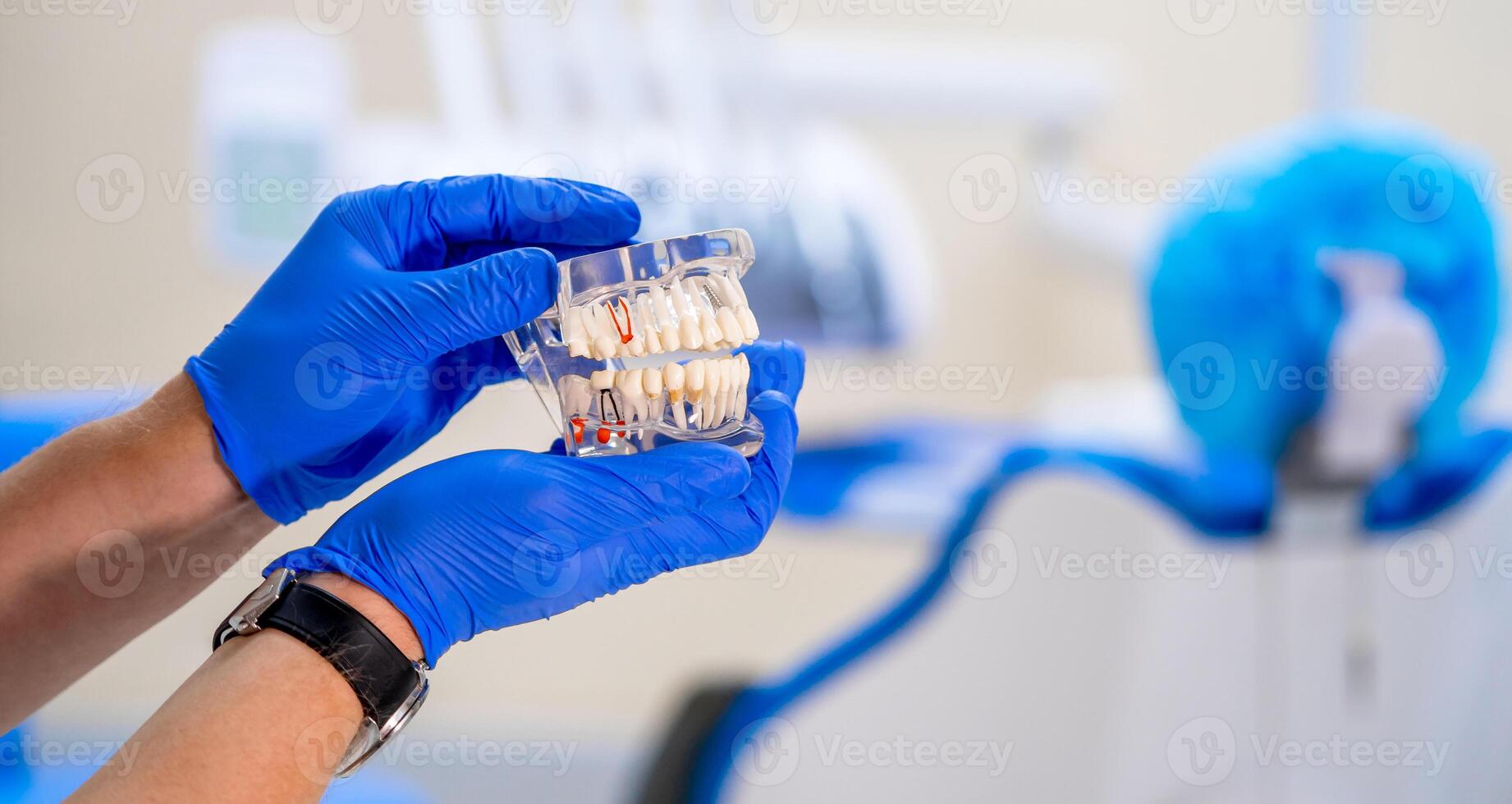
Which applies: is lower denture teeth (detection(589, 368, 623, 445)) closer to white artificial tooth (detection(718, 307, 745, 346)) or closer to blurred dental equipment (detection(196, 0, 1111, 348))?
white artificial tooth (detection(718, 307, 745, 346))

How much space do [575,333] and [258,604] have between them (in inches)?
12.3

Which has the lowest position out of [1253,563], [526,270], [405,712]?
[1253,563]

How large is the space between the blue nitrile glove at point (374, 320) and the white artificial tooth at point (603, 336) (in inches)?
1.7

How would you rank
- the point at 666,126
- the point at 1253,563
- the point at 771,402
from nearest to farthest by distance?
the point at 771,402
the point at 1253,563
the point at 666,126

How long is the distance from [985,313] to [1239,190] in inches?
28.4

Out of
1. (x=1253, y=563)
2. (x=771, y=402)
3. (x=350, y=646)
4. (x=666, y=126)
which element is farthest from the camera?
(x=666, y=126)

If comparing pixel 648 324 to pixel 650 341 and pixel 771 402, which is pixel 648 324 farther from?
pixel 771 402

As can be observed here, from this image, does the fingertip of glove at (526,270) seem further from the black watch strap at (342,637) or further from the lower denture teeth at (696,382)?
the black watch strap at (342,637)

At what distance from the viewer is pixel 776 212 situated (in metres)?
1.62

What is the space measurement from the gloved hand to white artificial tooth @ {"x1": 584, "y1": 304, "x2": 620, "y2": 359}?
0.29 feet

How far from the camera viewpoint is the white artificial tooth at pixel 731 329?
82 centimetres

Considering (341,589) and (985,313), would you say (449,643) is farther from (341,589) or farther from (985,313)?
(985,313)

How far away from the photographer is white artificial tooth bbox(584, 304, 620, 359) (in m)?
0.82

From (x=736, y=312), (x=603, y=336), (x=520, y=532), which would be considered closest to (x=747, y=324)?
(x=736, y=312)
